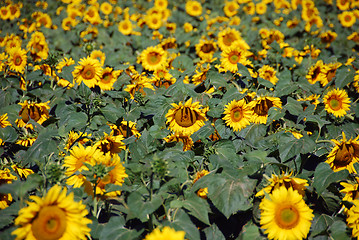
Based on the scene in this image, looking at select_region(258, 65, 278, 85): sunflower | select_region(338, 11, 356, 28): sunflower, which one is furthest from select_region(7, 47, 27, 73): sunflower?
select_region(338, 11, 356, 28): sunflower

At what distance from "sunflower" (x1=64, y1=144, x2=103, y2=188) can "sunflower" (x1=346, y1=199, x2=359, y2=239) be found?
1693 millimetres

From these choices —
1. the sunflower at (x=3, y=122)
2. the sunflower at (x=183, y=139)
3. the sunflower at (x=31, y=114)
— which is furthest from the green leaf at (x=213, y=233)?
the sunflower at (x=3, y=122)

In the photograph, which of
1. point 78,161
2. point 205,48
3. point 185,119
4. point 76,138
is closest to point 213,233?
point 185,119

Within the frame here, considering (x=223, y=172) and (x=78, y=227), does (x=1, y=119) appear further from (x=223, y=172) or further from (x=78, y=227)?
(x=223, y=172)

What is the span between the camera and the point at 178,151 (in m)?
2.40

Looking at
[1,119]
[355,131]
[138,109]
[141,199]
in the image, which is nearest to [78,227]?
[141,199]

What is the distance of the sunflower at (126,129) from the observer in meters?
2.75

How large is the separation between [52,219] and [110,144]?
0.81m

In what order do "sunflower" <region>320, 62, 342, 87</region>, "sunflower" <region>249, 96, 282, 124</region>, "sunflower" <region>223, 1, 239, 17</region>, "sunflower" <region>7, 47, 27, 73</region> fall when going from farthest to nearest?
"sunflower" <region>223, 1, 239, 17</region>
"sunflower" <region>7, 47, 27, 73</region>
"sunflower" <region>320, 62, 342, 87</region>
"sunflower" <region>249, 96, 282, 124</region>

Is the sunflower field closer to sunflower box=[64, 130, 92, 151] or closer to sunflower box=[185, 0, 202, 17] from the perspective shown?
sunflower box=[64, 130, 92, 151]

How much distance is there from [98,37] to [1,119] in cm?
354

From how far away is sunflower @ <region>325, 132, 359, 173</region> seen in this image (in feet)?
7.06

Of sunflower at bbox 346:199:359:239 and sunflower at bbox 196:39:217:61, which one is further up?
sunflower at bbox 196:39:217:61

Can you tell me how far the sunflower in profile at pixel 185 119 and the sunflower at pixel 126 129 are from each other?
1.17ft
